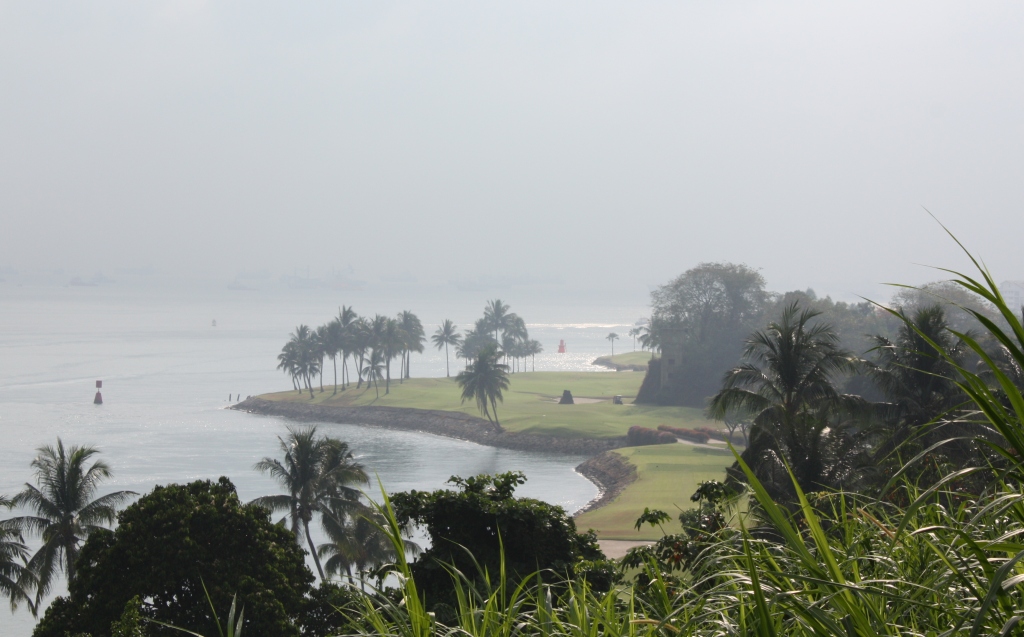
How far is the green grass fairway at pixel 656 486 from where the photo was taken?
39.9 meters

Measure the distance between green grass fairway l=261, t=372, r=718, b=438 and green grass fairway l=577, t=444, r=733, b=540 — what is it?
9091mm

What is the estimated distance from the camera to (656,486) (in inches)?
2025

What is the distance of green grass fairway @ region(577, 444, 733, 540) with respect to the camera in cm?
3994

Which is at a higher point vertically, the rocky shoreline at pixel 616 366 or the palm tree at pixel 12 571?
the rocky shoreline at pixel 616 366

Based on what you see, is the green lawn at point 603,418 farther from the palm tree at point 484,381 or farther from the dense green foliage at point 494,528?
the dense green foliage at point 494,528

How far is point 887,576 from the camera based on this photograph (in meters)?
5.41

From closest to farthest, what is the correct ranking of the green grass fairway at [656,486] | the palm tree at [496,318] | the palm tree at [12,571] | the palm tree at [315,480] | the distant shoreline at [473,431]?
the palm tree at [12,571], the palm tree at [315,480], the green grass fairway at [656,486], the distant shoreline at [473,431], the palm tree at [496,318]

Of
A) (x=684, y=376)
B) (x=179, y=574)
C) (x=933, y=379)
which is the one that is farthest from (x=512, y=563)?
(x=684, y=376)

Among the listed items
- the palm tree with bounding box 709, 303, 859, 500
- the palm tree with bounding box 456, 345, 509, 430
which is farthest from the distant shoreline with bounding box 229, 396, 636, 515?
the palm tree with bounding box 709, 303, 859, 500

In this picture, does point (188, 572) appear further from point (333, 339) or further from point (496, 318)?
point (496, 318)

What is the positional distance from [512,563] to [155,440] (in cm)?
6097

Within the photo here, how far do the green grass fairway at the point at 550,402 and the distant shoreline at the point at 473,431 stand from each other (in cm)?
147

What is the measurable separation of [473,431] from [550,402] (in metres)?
14.7

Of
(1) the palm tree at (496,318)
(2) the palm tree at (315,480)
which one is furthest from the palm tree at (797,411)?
(1) the palm tree at (496,318)
